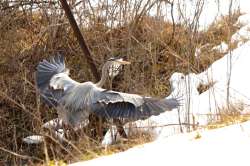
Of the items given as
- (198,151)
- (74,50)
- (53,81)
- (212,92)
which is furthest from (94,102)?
(74,50)

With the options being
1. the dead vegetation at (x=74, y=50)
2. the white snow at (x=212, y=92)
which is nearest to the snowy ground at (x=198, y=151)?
the white snow at (x=212, y=92)

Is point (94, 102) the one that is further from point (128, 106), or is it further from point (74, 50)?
point (74, 50)

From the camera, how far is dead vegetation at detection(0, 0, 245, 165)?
23.3 feet

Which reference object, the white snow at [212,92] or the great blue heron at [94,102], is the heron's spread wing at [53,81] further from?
the white snow at [212,92]

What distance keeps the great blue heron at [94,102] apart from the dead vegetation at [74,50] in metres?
1.15

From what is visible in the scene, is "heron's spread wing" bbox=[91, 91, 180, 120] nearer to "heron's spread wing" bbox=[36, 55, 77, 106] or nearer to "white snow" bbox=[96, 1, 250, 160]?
"white snow" bbox=[96, 1, 250, 160]

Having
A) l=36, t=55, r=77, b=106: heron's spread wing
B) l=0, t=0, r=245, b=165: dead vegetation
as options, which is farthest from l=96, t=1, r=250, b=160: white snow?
l=36, t=55, r=77, b=106: heron's spread wing

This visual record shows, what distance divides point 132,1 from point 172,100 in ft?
9.26

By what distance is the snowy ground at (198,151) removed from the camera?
3059mm

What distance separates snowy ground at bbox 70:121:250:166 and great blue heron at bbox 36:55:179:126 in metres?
1.24

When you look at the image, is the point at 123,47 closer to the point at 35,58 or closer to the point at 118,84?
the point at 118,84

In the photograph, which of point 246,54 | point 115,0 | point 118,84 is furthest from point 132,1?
point 246,54

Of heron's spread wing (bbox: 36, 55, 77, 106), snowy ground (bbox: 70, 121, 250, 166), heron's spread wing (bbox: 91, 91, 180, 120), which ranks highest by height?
heron's spread wing (bbox: 36, 55, 77, 106)

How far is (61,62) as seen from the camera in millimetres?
6211
